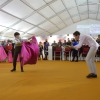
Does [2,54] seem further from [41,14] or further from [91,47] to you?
[41,14]

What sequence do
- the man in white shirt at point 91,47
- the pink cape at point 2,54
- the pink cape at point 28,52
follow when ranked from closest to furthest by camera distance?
the man in white shirt at point 91,47
the pink cape at point 28,52
the pink cape at point 2,54

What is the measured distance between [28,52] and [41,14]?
43.1 feet

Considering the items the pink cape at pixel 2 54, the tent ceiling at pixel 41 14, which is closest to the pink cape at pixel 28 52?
the pink cape at pixel 2 54

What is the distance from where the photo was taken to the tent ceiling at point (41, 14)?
14746mm

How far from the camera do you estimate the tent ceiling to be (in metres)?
14.7

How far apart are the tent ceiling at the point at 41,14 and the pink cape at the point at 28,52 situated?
8.97m

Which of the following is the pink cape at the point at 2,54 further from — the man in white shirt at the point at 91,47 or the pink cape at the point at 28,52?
the man in white shirt at the point at 91,47

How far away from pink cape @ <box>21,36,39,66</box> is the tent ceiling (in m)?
8.97

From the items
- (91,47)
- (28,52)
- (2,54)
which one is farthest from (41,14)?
(91,47)

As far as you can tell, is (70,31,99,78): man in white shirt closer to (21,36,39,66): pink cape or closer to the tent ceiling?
(21,36,39,66): pink cape

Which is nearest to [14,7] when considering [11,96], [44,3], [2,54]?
[44,3]

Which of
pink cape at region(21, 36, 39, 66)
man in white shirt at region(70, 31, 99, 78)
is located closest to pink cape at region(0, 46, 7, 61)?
pink cape at region(21, 36, 39, 66)

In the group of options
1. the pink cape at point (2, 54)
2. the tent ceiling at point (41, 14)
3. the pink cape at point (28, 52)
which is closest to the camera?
the pink cape at point (28, 52)

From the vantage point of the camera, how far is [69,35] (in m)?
22.9
